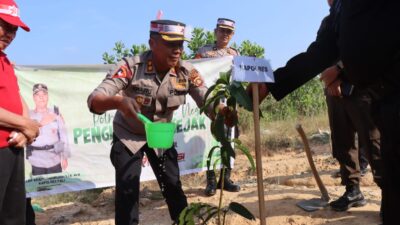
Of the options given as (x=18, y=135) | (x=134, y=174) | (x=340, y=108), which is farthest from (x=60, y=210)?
(x=340, y=108)

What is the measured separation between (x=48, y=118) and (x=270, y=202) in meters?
2.53

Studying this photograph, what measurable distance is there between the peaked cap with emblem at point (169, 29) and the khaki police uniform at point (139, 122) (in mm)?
276

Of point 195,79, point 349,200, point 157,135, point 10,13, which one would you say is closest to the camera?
point 157,135

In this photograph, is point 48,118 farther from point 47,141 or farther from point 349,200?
point 349,200

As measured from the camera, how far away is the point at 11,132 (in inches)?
99.7

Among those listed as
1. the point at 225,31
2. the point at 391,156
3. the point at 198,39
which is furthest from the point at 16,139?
the point at 198,39

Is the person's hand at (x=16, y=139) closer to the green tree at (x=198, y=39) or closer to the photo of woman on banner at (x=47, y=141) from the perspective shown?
the photo of woman on banner at (x=47, y=141)

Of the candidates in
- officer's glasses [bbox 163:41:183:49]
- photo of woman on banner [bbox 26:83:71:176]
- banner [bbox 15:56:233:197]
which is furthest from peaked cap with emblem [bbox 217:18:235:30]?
officer's glasses [bbox 163:41:183:49]

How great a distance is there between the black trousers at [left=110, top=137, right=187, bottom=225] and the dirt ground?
2.79 ft

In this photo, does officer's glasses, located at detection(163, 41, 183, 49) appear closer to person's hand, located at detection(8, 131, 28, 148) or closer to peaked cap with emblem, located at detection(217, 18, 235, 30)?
person's hand, located at detection(8, 131, 28, 148)

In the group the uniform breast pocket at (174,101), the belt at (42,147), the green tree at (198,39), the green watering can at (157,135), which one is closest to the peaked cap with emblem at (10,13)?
the green watering can at (157,135)

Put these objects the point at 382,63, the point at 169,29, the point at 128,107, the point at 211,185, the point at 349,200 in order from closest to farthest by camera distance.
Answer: the point at 382,63, the point at 128,107, the point at 169,29, the point at 349,200, the point at 211,185

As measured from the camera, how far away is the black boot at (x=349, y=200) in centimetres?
370

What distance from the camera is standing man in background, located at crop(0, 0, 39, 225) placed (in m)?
2.49
